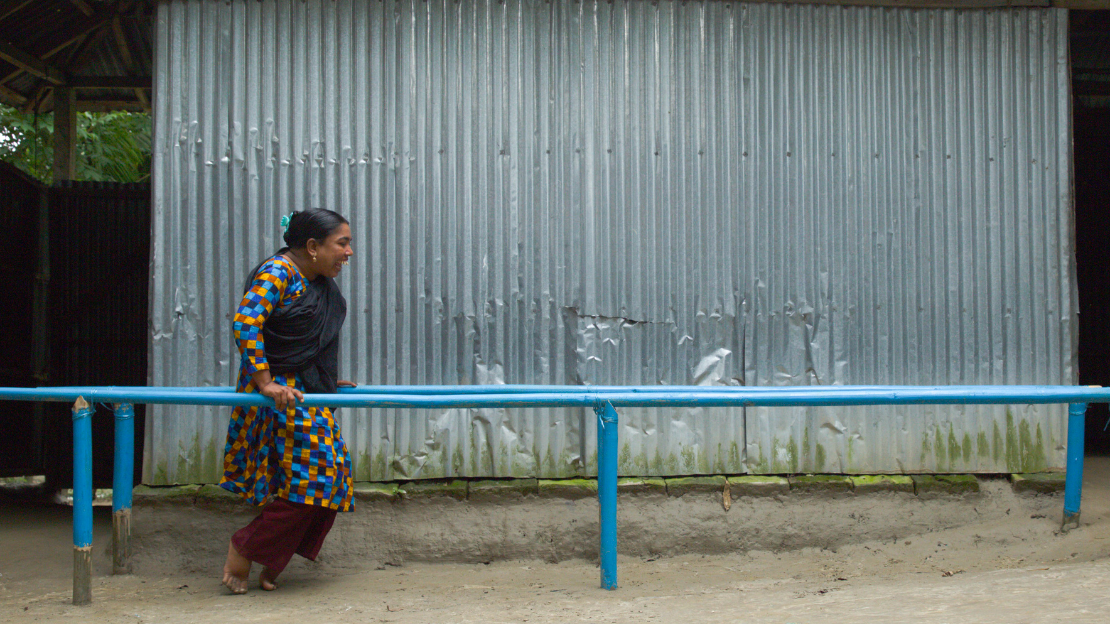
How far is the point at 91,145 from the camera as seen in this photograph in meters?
11.3

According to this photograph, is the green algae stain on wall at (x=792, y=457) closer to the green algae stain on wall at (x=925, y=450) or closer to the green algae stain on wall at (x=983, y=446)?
the green algae stain on wall at (x=925, y=450)

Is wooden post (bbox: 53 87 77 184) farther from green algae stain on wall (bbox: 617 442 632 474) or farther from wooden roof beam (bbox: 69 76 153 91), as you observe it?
green algae stain on wall (bbox: 617 442 632 474)

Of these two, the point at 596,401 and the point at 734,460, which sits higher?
the point at 596,401

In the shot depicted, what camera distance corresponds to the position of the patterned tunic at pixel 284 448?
3082 millimetres

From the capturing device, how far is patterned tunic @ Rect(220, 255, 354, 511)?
308 centimetres

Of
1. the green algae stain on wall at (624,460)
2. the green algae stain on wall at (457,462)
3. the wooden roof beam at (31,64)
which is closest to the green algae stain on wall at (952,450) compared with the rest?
the green algae stain on wall at (624,460)

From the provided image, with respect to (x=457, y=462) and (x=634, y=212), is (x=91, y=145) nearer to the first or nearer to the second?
(x=457, y=462)

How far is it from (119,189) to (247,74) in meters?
3.34

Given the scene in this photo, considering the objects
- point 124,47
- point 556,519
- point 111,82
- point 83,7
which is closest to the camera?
point 556,519

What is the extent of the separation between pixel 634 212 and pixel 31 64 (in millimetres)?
4570

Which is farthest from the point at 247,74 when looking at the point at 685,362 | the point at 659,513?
the point at 659,513

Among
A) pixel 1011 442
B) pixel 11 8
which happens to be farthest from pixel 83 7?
pixel 1011 442

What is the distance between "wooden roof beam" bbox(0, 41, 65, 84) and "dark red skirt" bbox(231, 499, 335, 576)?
4.00 m

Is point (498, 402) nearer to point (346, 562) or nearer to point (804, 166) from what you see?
point (346, 562)
